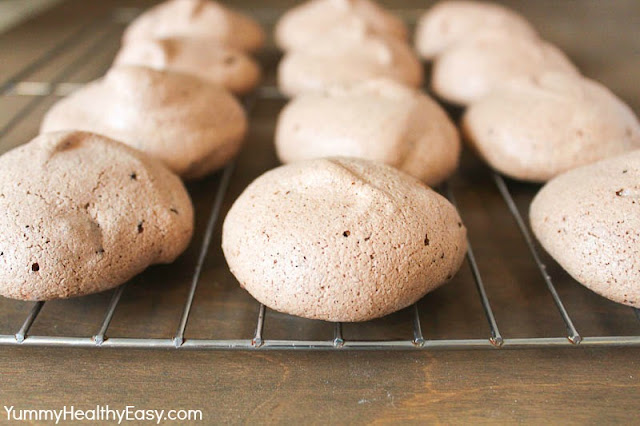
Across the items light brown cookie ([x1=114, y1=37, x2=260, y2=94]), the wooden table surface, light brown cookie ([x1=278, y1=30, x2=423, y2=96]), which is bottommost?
the wooden table surface

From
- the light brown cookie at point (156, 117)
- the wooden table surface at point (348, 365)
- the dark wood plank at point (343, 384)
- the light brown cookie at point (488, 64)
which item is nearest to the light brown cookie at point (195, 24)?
the light brown cookie at point (156, 117)

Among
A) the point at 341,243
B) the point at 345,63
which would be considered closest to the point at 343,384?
the point at 341,243

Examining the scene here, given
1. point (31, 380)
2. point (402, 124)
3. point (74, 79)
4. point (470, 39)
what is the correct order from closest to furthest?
point (31, 380) < point (402, 124) < point (470, 39) < point (74, 79)

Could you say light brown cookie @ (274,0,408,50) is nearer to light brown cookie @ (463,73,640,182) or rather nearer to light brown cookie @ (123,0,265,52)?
light brown cookie @ (123,0,265,52)

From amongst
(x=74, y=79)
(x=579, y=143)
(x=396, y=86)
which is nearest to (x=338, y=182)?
(x=396, y=86)

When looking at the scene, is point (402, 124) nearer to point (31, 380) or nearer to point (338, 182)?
point (338, 182)

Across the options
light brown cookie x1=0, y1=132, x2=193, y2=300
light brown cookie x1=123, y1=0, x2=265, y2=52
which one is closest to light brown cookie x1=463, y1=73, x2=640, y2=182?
light brown cookie x1=0, y1=132, x2=193, y2=300

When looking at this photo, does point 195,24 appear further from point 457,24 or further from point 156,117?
point 457,24
